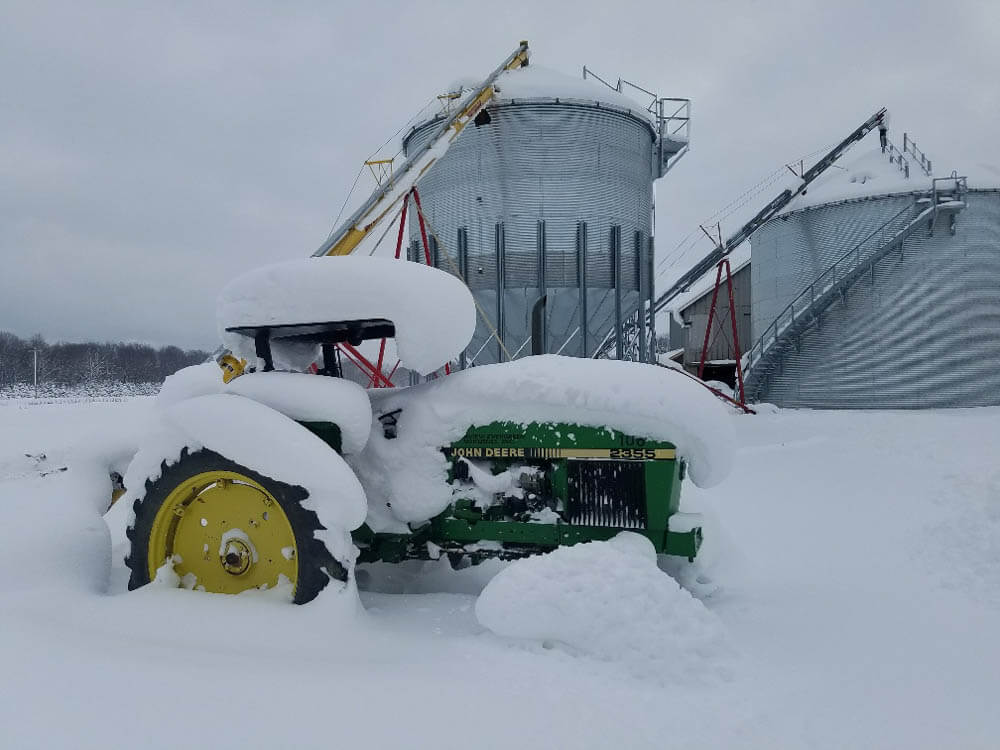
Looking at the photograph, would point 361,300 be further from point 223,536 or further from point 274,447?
point 223,536

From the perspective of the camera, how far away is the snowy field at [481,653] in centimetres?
225

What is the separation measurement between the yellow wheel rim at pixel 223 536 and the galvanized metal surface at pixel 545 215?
421 inches

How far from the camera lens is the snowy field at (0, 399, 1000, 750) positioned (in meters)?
2.25

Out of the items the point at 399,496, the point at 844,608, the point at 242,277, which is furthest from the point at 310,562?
the point at 844,608

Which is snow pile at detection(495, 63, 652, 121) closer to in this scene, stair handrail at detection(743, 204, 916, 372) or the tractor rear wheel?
stair handrail at detection(743, 204, 916, 372)

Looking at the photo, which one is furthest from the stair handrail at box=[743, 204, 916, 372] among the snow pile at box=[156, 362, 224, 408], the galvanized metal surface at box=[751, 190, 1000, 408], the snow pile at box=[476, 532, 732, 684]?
the snow pile at box=[156, 362, 224, 408]

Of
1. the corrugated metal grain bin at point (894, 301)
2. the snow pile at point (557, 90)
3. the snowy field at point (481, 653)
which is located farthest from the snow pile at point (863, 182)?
the snowy field at point (481, 653)

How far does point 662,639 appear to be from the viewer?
2928mm

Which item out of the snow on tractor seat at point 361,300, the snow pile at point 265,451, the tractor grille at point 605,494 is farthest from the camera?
the tractor grille at point 605,494

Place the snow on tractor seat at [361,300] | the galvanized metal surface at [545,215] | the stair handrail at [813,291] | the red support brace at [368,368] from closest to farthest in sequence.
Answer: the snow on tractor seat at [361,300]
the red support brace at [368,368]
the galvanized metal surface at [545,215]
the stair handrail at [813,291]

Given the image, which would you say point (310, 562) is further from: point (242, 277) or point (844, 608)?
point (844, 608)

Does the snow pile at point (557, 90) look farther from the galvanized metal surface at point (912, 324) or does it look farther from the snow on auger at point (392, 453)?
the snow on auger at point (392, 453)

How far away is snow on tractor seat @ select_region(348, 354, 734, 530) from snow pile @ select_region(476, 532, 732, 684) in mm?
735

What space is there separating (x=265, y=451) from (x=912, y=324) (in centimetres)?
1653
